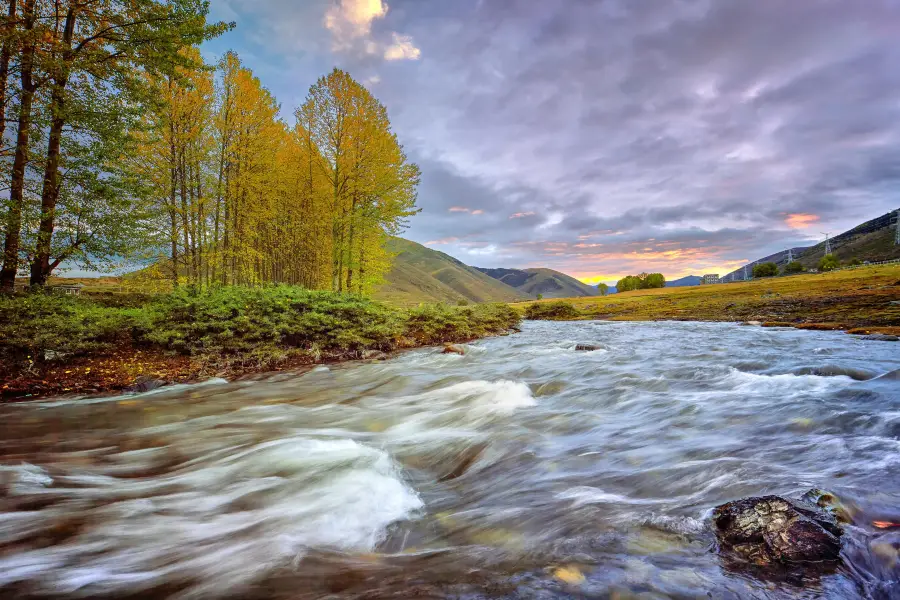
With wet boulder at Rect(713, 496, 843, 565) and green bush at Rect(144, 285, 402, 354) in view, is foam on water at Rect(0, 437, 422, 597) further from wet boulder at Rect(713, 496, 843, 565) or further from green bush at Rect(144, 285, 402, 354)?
green bush at Rect(144, 285, 402, 354)

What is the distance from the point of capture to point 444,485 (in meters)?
4.82

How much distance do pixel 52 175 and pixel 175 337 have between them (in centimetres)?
631

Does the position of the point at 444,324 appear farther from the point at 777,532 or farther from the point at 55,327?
the point at 777,532

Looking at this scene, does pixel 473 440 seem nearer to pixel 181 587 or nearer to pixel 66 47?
pixel 181 587

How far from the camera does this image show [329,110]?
23359mm

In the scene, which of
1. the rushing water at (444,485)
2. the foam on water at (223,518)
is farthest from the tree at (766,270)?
the foam on water at (223,518)

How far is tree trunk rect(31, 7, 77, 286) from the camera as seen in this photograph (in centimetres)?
1130

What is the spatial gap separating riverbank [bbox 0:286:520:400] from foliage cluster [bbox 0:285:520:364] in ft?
0.10

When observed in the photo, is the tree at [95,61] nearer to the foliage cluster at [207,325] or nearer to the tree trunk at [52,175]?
the tree trunk at [52,175]

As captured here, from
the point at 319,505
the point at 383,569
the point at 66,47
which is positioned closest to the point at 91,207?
the point at 66,47

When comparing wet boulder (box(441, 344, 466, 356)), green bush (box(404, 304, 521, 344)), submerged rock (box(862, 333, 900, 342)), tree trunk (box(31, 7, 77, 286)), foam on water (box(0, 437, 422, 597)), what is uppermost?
tree trunk (box(31, 7, 77, 286))

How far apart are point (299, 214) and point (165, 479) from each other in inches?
1059

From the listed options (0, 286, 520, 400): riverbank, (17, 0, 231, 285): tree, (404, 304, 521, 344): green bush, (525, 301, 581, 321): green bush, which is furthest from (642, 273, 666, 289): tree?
(17, 0, 231, 285): tree

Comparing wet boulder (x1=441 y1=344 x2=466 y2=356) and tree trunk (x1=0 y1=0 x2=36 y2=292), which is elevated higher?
tree trunk (x1=0 y1=0 x2=36 y2=292)
